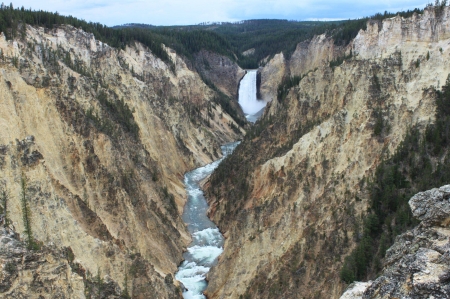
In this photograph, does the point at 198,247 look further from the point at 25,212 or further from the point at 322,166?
the point at 25,212

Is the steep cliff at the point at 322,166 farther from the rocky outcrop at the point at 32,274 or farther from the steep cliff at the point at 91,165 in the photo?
the rocky outcrop at the point at 32,274

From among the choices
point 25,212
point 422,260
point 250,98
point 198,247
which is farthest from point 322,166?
point 250,98

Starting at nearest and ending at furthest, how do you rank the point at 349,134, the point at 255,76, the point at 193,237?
the point at 349,134 → the point at 193,237 → the point at 255,76

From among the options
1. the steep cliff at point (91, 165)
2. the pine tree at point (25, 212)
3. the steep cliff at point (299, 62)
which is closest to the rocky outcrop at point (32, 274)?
the pine tree at point (25, 212)

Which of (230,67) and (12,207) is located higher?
(230,67)

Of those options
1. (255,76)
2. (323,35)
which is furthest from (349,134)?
(255,76)

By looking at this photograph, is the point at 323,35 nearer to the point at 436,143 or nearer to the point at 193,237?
the point at 193,237
